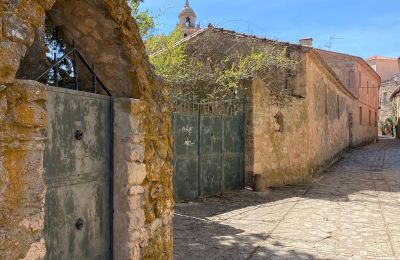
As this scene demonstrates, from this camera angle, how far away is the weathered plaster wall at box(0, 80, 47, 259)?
2008 mm

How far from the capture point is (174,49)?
36.0 feet

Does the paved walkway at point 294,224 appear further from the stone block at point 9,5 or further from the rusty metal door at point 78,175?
the stone block at point 9,5

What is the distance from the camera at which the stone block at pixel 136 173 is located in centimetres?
329

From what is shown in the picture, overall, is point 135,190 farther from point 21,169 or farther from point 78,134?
point 21,169

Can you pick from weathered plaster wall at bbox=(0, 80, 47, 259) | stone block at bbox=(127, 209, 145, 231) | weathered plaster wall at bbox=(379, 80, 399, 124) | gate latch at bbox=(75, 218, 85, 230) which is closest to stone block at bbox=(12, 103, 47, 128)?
weathered plaster wall at bbox=(0, 80, 47, 259)

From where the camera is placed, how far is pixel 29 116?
2141mm

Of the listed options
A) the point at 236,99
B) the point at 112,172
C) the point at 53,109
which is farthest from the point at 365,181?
the point at 53,109

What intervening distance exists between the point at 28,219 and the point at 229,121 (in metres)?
7.25

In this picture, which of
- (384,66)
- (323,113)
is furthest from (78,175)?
(384,66)

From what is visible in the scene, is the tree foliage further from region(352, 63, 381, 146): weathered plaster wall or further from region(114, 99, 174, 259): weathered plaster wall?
region(352, 63, 381, 146): weathered plaster wall

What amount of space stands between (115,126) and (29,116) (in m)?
1.19

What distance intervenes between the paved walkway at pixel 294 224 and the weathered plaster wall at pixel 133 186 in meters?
1.25

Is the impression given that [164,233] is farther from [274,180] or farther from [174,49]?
[174,49]

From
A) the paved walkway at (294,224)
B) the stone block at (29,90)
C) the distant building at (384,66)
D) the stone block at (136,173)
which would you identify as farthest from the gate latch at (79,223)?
the distant building at (384,66)
